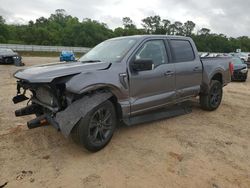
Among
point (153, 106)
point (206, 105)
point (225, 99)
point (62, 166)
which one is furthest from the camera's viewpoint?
point (225, 99)

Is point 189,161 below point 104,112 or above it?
below

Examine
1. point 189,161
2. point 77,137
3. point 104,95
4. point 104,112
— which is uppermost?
point 104,95

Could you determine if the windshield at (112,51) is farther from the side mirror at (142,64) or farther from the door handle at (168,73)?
the door handle at (168,73)

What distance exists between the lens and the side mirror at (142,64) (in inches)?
173

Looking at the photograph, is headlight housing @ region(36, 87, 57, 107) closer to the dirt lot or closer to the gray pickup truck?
the gray pickup truck

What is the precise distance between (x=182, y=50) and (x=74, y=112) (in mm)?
3099

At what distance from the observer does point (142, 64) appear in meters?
4.43

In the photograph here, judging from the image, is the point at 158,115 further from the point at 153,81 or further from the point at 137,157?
the point at 137,157

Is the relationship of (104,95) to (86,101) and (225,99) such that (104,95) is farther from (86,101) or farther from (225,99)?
(225,99)

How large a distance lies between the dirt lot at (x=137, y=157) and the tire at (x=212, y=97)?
1.04 m

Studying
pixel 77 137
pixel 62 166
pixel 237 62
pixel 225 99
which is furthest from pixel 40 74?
pixel 237 62

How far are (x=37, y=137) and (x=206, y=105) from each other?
4.13 metres

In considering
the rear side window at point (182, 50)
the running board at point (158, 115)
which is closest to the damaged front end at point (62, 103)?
the running board at point (158, 115)

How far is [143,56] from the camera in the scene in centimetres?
489
